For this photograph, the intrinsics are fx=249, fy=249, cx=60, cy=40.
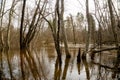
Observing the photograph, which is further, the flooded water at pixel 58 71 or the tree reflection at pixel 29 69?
the tree reflection at pixel 29 69

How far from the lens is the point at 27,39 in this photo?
31922mm

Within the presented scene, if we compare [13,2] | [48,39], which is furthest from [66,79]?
[48,39]

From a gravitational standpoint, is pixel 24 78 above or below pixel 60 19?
below

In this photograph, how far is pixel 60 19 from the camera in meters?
20.6

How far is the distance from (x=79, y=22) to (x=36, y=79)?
271 feet

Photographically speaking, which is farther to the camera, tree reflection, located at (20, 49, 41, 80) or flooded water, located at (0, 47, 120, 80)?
tree reflection, located at (20, 49, 41, 80)

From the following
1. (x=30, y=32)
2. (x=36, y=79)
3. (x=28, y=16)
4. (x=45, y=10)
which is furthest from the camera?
(x=28, y=16)

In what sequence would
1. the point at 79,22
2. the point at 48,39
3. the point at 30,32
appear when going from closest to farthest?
the point at 30,32, the point at 48,39, the point at 79,22

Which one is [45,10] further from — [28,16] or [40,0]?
[28,16]

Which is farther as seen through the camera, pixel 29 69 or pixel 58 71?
pixel 29 69

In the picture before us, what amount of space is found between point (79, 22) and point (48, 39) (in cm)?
2875

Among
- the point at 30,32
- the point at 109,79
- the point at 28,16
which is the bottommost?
the point at 109,79

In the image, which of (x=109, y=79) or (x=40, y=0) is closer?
(x=109, y=79)

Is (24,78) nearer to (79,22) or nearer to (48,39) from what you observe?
(48,39)
